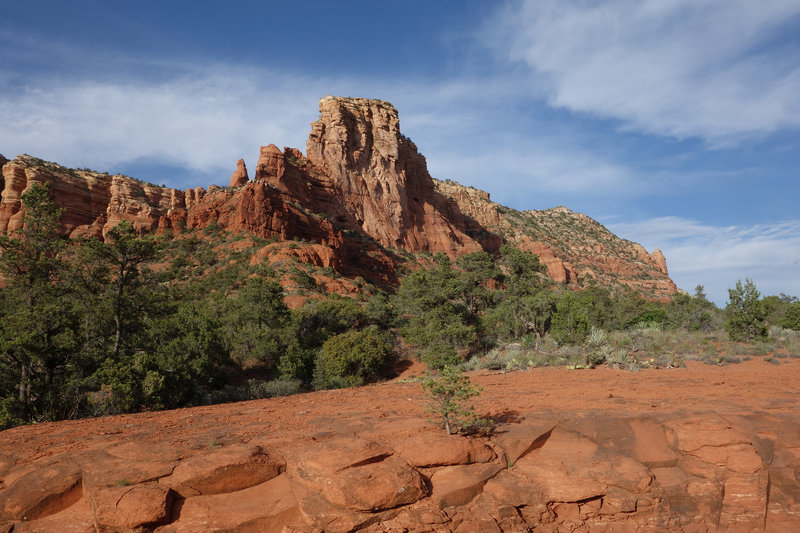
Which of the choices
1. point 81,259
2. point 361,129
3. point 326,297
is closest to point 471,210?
point 361,129

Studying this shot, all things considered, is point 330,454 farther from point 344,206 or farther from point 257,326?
point 344,206

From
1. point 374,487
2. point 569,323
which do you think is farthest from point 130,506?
point 569,323

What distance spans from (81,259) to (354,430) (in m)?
11.7


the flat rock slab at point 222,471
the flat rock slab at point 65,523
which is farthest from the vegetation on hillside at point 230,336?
the flat rock slab at point 65,523

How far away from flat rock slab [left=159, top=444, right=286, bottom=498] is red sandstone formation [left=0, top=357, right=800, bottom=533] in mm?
14

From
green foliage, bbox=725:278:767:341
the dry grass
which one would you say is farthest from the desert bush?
green foliage, bbox=725:278:767:341

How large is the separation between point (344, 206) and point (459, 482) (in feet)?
202

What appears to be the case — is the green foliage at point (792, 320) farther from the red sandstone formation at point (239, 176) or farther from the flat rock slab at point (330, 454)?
the red sandstone formation at point (239, 176)

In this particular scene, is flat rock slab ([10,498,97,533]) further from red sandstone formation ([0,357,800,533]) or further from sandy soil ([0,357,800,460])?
sandy soil ([0,357,800,460])

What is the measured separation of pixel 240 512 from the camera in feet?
13.9

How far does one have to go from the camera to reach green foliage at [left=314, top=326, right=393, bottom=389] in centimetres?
1850

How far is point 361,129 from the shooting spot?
224 feet

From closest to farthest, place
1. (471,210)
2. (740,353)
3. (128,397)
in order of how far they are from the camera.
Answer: (128,397) < (740,353) < (471,210)

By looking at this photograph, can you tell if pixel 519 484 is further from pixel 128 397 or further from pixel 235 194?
pixel 235 194
